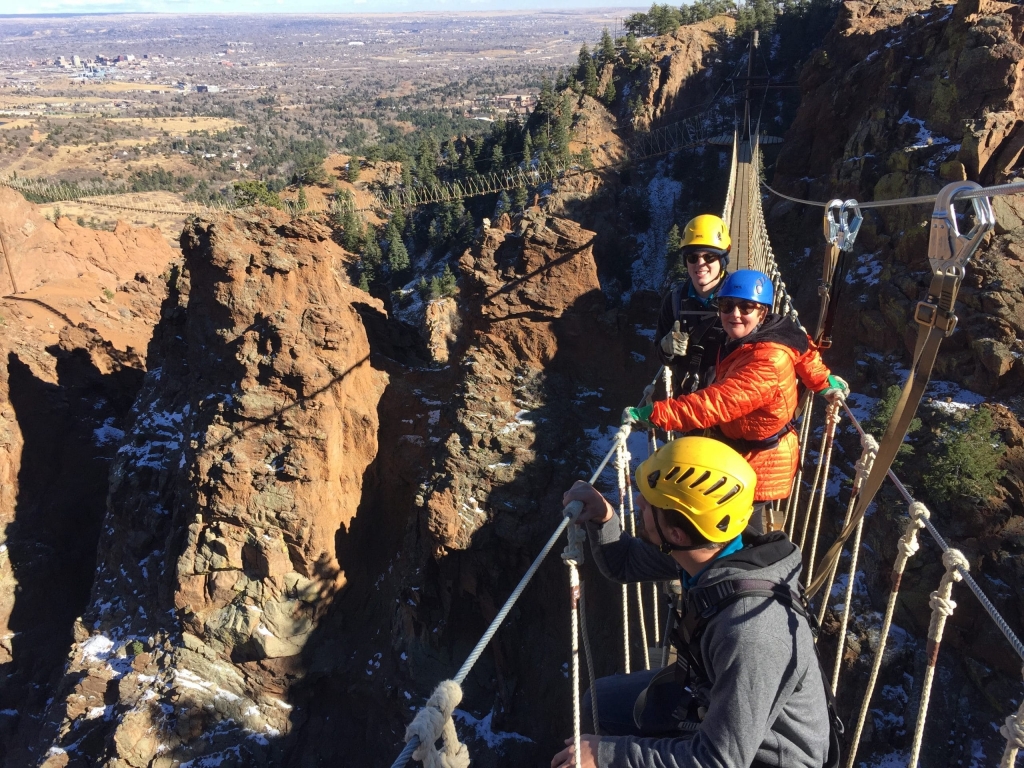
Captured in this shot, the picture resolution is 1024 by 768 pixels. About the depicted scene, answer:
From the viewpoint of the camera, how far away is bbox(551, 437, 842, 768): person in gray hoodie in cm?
199

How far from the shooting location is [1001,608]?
1008 cm

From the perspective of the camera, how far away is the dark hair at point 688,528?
2334 millimetres

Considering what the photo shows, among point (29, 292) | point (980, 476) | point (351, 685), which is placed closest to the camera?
point (980, 476)

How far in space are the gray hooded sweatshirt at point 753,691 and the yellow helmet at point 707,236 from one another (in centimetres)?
342

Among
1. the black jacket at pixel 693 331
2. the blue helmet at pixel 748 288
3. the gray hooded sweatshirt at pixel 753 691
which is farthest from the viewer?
the black jacket at pixel 693 331

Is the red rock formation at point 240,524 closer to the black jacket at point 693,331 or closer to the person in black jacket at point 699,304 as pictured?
the black jacket at point 693,331

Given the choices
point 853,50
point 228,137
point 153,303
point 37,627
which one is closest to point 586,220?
point 853,50

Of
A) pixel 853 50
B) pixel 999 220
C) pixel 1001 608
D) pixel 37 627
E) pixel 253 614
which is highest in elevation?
pixel 853 50

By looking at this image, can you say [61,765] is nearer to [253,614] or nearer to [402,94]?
[253,614]

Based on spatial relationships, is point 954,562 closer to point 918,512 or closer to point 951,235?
point 918,512

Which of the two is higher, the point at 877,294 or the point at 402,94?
the point at 402,94

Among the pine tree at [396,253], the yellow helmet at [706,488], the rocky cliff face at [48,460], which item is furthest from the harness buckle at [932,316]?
the pine tree at [396,253]

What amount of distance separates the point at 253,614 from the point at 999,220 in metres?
19.2

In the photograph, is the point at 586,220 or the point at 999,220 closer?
the point at 999,220
